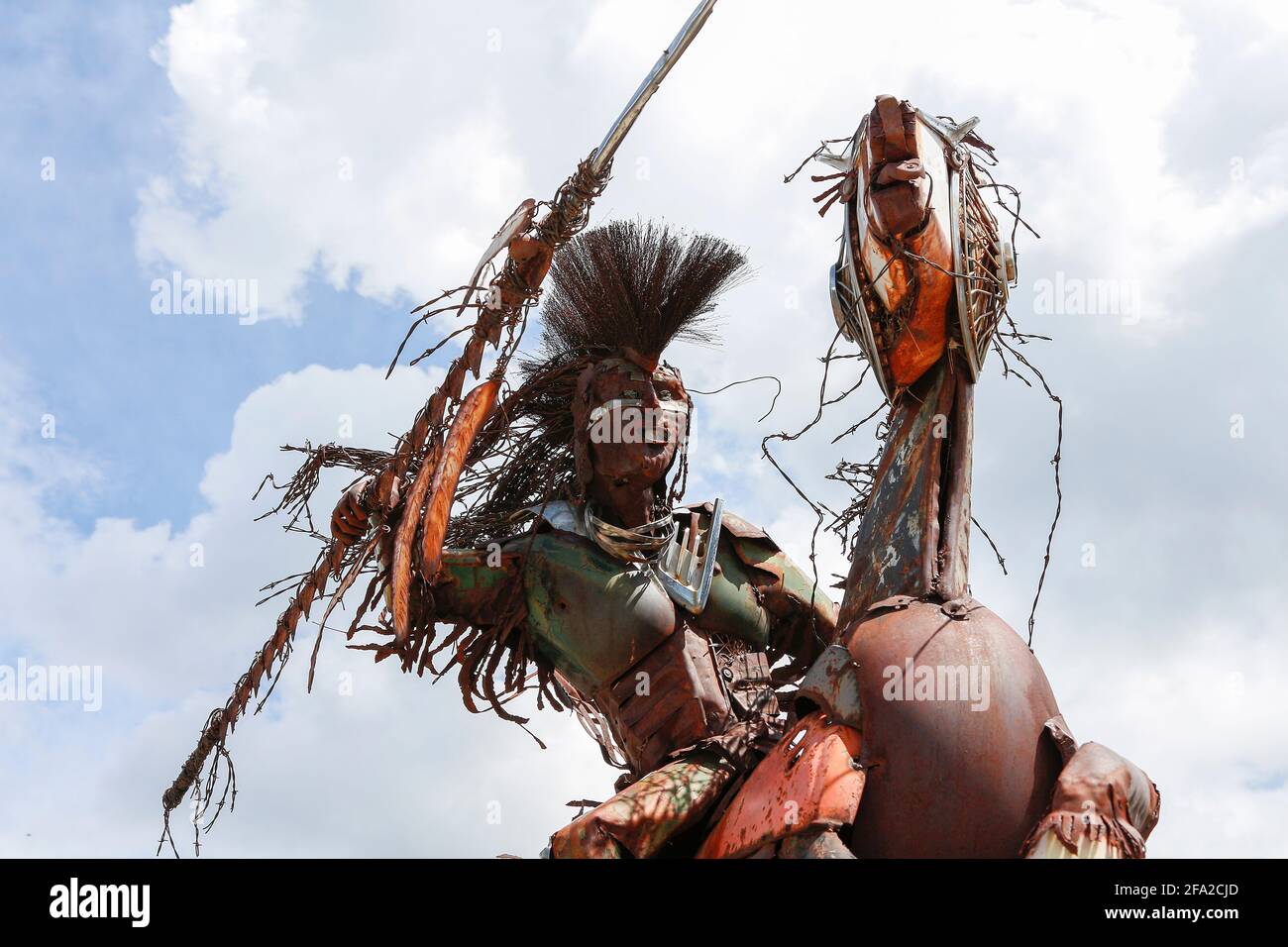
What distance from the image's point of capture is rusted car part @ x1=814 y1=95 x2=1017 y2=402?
4219mm

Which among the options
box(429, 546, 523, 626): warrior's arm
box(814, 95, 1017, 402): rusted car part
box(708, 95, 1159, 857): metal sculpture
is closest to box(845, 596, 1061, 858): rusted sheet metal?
box(708, 95, 1159, 857): metal sculpture

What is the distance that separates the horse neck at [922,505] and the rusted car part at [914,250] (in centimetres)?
9

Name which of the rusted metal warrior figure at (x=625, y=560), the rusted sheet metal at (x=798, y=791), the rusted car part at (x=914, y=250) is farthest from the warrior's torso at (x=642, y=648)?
the rusted car part at (x=914, y=250)

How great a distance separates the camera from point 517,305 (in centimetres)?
503

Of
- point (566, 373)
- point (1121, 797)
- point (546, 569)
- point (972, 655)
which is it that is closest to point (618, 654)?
point (546, 569)

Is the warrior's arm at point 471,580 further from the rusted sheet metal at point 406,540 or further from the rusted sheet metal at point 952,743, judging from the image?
the rusted sheet metal at point 952,743

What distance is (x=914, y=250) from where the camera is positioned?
4234 mm

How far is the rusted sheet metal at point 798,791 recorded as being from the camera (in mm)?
3863

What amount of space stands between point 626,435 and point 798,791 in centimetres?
177

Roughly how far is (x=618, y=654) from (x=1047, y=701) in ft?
5.52

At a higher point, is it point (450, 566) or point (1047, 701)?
point (450, 566)
